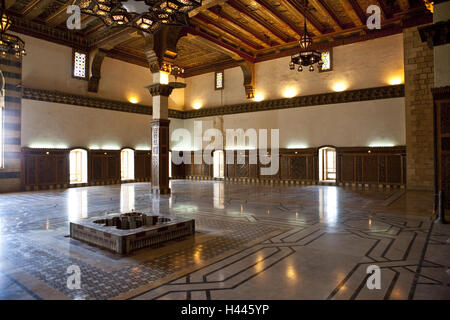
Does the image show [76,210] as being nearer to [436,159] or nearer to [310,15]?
[436,159]

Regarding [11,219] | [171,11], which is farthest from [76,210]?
[171,11]

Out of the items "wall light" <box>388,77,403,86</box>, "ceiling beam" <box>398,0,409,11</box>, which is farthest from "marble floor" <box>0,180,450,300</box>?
"ceiling beam" <box>398,0,409,11</box>

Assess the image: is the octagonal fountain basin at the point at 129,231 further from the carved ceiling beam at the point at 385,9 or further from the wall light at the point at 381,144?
the carved ceiling beam at the point at 385,9

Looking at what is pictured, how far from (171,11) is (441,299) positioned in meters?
5.30

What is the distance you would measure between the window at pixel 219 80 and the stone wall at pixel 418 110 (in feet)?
32.1

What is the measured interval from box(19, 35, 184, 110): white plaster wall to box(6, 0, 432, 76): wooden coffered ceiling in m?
0.46

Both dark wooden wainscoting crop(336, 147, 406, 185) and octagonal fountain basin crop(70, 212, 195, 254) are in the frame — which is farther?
dark wooden wainscoting crop(336, 147, 406, 185)

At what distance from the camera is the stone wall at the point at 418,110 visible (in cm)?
1175

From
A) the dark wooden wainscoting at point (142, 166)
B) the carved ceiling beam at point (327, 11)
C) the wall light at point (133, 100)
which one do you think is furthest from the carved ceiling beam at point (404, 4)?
the dark wooden wainscoting at point (142, 166)

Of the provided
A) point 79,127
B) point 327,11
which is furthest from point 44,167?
point 327,11

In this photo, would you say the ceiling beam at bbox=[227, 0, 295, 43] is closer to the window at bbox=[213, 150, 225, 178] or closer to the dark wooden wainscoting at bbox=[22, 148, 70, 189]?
the window at bbox=[213, 150, 225, 178]

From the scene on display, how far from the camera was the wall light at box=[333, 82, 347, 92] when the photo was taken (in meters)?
14.3

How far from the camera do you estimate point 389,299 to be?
2.69 m

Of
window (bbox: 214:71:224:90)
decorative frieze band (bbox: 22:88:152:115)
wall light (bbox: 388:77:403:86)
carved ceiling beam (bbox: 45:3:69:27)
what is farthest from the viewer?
window (bbox: 214:71:224:90)
